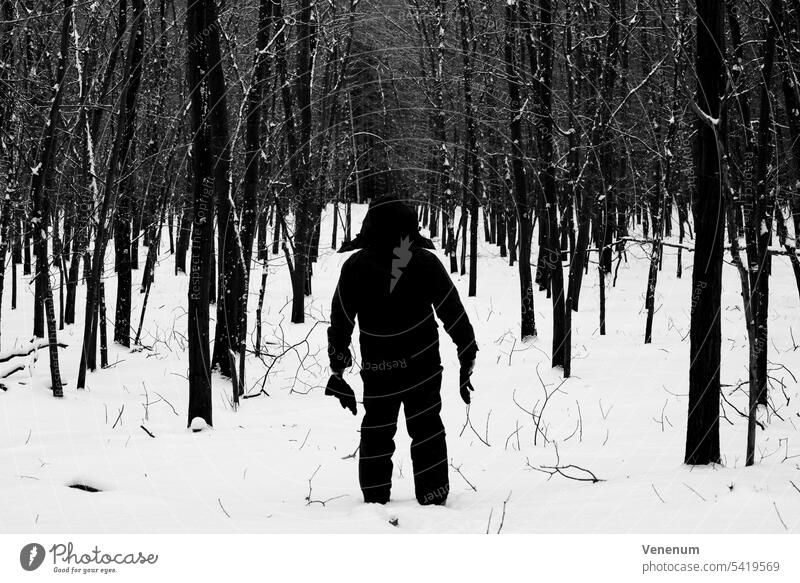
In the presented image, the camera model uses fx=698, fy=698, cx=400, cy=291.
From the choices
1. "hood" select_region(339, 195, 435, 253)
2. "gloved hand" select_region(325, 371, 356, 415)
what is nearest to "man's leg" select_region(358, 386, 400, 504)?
"gloved hand" select_region(325, 371, 356, 415)

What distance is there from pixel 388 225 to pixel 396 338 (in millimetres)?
755

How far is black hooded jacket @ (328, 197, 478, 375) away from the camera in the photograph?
464 cm

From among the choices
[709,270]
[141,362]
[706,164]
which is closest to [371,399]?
[709,270]

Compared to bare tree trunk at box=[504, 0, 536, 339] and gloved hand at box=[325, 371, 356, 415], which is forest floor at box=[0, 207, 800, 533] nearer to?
bare tree trunk at box=[504, 0, 536, 339]

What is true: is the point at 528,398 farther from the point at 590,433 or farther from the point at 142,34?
the point at 142,34

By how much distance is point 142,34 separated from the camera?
10.2 meters

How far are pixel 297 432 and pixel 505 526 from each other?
364cm

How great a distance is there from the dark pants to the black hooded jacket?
0.11 meters
